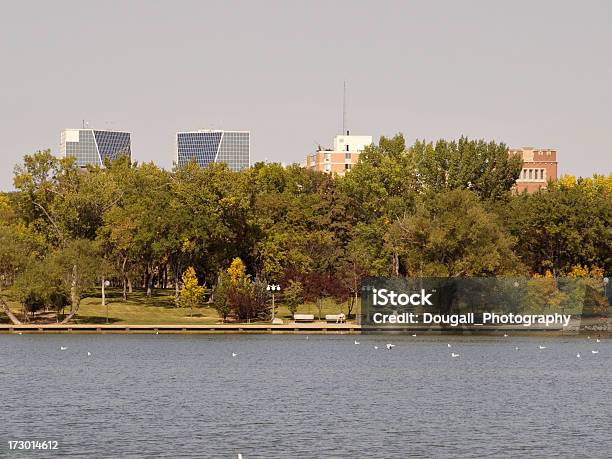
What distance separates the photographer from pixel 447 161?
194625mm

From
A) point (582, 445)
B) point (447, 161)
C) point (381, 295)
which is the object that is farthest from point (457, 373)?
point (447, 161)

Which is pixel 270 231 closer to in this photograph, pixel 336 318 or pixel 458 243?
pixel 336 318

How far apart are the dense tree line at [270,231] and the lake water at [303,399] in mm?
11110

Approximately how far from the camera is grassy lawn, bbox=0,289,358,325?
147000 millimetres

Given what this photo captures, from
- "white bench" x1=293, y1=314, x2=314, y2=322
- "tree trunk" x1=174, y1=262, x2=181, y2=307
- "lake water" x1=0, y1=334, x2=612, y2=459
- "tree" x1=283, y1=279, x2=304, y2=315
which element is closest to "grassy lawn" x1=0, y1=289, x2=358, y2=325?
"tree trunk" x1=174, y1=262, x2=181, y2=307

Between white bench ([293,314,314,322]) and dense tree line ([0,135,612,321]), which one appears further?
white bench ([293,314,314,322])

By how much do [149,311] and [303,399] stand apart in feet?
262

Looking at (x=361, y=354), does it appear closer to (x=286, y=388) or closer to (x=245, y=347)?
(x=245, y=347)

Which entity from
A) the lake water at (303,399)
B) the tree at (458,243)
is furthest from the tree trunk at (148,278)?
the tree at (458,243)

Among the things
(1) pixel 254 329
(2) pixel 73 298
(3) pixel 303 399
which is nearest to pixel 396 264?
(1) pixel 254 329

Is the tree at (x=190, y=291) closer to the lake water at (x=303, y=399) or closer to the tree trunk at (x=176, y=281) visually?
the tree trunk at (x=176, y=281)

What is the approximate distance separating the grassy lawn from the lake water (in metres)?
19.9

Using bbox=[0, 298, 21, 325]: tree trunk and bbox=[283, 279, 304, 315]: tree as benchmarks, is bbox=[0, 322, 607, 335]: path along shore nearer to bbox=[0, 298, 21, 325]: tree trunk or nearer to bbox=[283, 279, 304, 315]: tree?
bbox=[0, 298, 21, 325]: tree trunk

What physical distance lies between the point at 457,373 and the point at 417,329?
44.8 m
